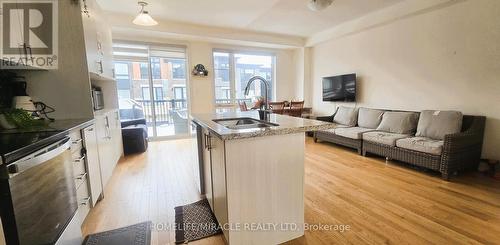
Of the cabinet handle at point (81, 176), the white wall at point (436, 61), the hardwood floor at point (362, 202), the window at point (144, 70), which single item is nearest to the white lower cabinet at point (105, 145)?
the hardwood floor at point (362, 202)

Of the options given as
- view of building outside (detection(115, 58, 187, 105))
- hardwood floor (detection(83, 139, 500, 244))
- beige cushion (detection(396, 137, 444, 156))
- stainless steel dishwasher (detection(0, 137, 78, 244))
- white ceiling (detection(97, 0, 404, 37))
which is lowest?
hardwood floor (detection(83, 139, 500, 244))

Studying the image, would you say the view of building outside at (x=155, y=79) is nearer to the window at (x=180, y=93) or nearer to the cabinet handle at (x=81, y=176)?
the window at (x=180, y=93)

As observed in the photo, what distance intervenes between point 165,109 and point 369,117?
4.50 meters

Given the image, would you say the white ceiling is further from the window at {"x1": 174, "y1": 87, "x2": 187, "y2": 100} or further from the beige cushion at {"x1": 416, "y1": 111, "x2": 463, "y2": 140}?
the beige cushion at {"x1": 416, "y1": 111, "x2": 463, "y2": 140}

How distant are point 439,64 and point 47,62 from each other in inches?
198

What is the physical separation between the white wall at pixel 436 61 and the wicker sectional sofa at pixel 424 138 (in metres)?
0.27

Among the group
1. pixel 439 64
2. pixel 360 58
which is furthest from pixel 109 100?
pixel 439 64

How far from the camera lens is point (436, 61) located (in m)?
3.40

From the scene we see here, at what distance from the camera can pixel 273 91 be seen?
21.0 feet

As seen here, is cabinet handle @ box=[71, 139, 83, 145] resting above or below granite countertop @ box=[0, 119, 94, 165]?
below

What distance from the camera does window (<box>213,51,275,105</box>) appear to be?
565 cm

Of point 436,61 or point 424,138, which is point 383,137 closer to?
point 424,138

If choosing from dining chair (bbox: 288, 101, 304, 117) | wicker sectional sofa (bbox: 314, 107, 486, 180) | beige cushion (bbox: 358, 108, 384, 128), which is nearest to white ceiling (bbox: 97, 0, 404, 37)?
dining chair (bbox: 288, 101, 304, 117)

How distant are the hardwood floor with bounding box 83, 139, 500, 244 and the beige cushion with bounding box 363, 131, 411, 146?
34cm
